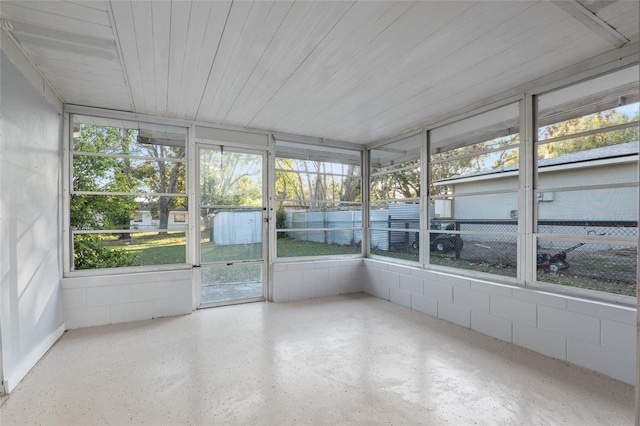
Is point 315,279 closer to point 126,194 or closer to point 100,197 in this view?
point 126,194

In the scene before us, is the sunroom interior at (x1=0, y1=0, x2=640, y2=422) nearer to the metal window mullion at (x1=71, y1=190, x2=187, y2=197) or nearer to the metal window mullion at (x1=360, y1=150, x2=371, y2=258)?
the metal window mullion at (x1=71, y1=190, x2=187, y2=197)

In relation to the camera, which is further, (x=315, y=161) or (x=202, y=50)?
(x=315, y=161)

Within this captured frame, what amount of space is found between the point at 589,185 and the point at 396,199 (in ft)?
7.69

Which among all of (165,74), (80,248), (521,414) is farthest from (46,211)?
(521,414)

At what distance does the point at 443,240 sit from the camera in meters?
3.79

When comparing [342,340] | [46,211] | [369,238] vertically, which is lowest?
[342,340]

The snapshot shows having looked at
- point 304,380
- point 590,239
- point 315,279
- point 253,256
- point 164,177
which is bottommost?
point 304,380

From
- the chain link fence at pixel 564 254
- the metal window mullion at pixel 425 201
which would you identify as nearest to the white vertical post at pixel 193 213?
the metal window mullion at pixel 425 201

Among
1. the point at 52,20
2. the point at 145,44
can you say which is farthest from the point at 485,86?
the point at 52,20

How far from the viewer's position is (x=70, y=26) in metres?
1.98

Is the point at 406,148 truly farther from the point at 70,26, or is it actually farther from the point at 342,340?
the point at 70,26

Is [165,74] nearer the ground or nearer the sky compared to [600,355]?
nearer the sky

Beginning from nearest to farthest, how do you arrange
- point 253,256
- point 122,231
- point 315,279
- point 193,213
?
point 122,231
point 193,213
point 253,256
point 315,279

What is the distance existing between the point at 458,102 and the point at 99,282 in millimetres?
4410
